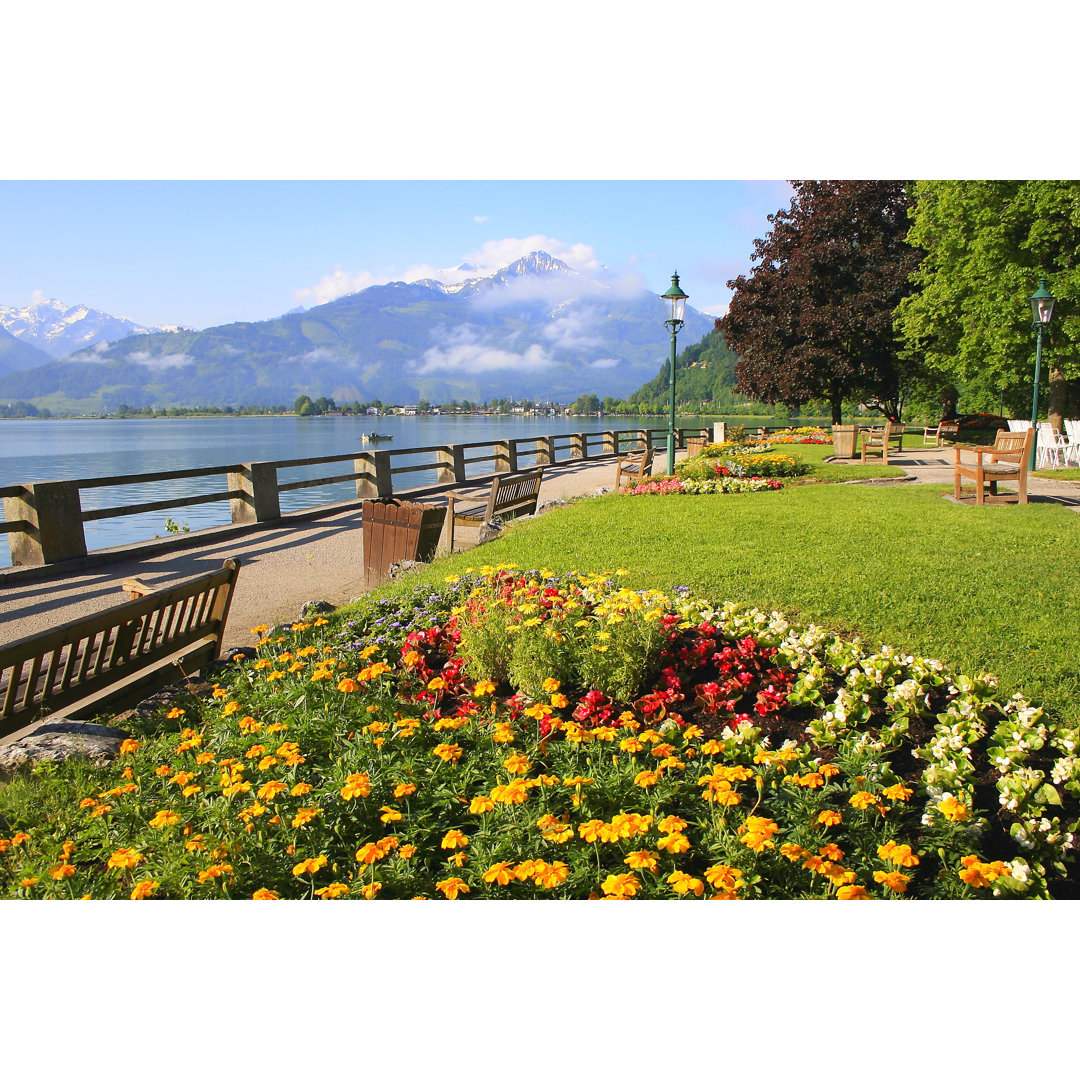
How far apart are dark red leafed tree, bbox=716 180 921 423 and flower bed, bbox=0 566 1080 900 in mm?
26968

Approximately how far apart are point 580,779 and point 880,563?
182 inches

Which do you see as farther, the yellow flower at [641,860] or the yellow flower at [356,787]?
the yellow flower at [356,787]

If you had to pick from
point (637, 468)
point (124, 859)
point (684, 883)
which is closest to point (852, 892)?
point (684, 883)

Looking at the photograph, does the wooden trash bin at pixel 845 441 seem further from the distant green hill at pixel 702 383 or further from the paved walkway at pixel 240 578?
the distant green hill at pixel 702 383

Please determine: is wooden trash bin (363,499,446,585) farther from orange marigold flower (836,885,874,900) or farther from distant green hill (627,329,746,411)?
distant green hill (627,329,746,411)

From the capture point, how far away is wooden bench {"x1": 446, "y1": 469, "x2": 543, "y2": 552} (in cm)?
896

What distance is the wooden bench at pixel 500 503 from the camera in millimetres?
8961

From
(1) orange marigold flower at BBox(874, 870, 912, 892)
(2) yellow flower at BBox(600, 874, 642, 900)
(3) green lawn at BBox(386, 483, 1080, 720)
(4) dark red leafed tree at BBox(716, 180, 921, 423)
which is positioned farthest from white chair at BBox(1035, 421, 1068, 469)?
(2) yellow flower at BBox(600, 874, 642, 900)

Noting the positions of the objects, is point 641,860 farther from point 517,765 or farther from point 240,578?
point 240,578

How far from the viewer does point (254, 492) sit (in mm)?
10750

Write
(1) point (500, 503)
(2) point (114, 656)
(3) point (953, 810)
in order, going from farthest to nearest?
1. (1) point (500, 503)
2. (2) point (114, 656)
3. (3) point (953, 810)

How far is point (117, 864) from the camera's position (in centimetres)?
217

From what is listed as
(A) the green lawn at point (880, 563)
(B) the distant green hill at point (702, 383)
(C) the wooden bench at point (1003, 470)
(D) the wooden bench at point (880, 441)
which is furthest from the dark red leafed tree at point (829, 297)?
(B) the distant green hill at point (702, 383)

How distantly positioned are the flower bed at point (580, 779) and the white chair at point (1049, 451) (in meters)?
15.6
